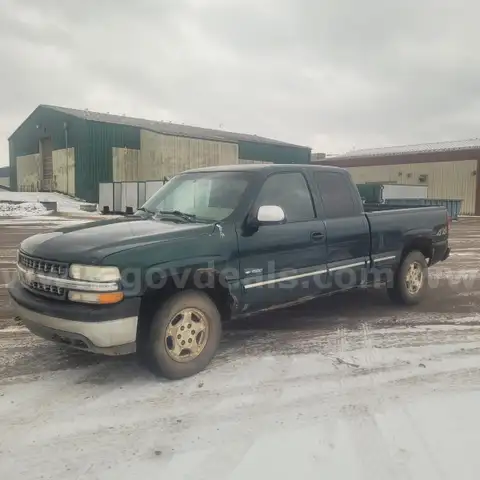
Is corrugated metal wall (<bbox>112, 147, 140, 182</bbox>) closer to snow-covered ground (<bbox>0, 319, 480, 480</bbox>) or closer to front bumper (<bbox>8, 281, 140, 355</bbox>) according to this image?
A: snow-covered ground (<bbox>0, 319, 480, 480</bbox>)

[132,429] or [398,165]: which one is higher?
[398,165]

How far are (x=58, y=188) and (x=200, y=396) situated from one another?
3683 cm

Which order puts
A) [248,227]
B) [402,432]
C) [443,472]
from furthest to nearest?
[248,227], [402,432], [443,472]

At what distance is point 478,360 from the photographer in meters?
4.32

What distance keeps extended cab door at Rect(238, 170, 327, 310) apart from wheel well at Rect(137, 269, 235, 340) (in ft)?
0.71

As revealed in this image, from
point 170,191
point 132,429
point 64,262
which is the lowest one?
point 132,429

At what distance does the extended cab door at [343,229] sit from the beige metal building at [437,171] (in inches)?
1297

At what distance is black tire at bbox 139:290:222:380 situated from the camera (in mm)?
3658

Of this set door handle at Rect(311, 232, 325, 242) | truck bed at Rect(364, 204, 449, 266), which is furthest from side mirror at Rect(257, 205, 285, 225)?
truck bed at Rect(364, 204, 449, 266)

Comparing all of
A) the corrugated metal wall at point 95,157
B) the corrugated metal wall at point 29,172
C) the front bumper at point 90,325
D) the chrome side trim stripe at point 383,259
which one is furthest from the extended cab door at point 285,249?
the corrugated metal wall at point 29,172

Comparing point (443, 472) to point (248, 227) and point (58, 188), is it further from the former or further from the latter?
point (58, 188)

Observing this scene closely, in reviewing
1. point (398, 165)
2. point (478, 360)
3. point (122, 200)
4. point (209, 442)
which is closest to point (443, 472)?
point (209, 442)

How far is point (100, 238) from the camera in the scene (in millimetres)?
3727

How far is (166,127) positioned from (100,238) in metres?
40.6
